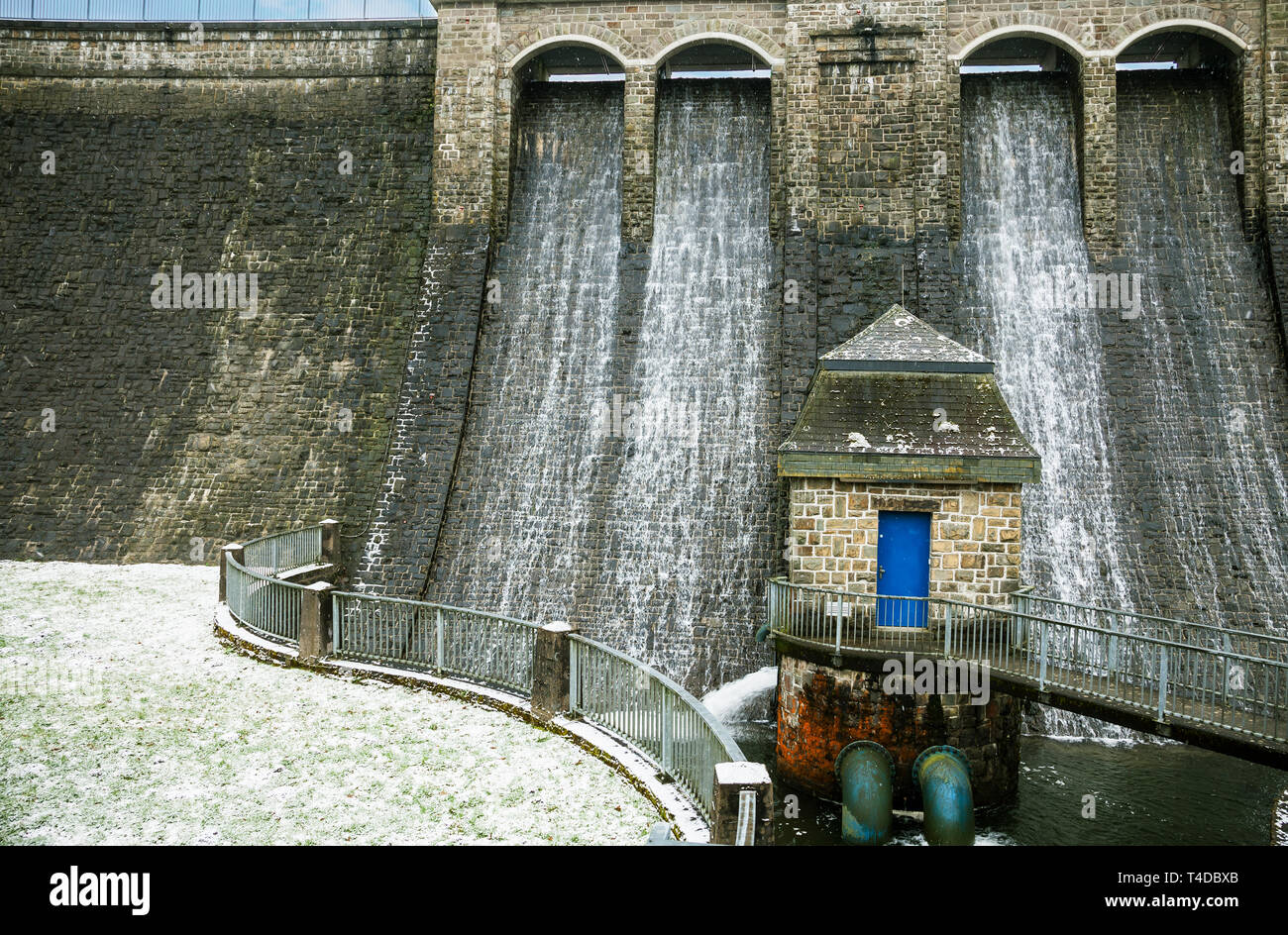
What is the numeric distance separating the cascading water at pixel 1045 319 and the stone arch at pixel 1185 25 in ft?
6.29

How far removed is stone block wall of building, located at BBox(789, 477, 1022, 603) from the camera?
43.1 feet

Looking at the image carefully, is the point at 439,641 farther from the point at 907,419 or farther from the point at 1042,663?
the point at 1042,663

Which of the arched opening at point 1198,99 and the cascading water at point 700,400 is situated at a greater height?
the arched opening at point 1198,99

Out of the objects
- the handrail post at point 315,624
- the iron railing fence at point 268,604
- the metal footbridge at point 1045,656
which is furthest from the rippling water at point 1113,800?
the iron railing fence at point 268,604

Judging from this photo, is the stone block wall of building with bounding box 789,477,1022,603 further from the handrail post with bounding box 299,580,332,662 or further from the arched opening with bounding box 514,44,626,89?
the arched opening with bounding box 514,44,626,89

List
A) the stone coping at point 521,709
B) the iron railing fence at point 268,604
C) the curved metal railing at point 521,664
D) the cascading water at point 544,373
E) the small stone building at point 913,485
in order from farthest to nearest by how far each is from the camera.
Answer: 1. the cascading water at point 544,373
2. the iron railing fence at point 268,604
3. the small stone building at point 913,485
4. the curved metal railing at point 521,664
5. the stone coping at point 521,709

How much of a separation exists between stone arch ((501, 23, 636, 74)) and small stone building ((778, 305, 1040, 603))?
43.4 feet

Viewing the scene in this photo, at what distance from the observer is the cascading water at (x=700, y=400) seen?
18.1 metres

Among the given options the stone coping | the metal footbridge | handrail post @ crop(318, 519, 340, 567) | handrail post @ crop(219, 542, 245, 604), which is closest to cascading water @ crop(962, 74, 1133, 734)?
the metal footbridge

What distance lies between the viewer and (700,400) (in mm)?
20422

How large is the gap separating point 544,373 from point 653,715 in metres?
12.5

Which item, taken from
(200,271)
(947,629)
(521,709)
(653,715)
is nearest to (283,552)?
(521,709)

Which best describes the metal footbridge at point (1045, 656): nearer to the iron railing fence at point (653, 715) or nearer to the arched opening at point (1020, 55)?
the iron railing fence at point (653, 715)

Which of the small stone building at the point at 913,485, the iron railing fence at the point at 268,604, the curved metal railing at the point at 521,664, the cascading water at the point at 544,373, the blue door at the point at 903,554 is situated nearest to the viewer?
the curved metal railing at the point at 521,664
